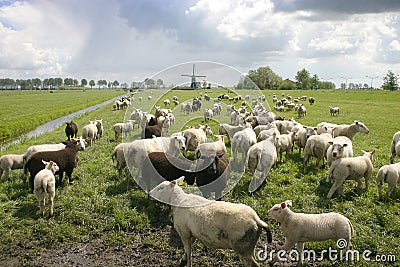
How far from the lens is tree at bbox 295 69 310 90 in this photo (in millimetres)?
108438

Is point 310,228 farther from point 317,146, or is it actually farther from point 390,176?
A: point 317,146

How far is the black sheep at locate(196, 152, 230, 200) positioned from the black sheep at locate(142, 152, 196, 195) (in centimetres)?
35

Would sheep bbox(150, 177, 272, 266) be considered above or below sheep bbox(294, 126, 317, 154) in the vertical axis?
below

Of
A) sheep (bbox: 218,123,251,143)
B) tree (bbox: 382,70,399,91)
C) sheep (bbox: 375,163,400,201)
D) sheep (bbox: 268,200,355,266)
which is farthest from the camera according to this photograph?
tree (bbox: 382,70,399,91)

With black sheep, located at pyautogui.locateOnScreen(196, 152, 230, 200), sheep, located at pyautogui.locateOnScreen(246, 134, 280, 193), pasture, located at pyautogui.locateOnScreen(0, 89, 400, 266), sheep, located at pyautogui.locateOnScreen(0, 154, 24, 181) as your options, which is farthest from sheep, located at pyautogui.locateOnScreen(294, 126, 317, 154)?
sheep, located at pyautogui.locateOnScreen(0, 154, 24, 181)

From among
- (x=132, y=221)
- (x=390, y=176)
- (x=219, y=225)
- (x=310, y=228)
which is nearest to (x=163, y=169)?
(x=132, y=221)

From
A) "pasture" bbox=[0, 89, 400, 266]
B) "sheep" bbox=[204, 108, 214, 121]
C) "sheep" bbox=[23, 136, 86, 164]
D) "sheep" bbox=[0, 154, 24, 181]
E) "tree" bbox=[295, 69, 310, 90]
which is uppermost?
"tree" bbox=[295, 69, 310, 90]

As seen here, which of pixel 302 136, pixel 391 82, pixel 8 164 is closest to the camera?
pixel 8 164

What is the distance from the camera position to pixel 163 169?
8352 mm

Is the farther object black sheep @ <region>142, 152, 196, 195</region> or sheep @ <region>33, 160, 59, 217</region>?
black sheep @ <region>142, 152, 196, 195</region>

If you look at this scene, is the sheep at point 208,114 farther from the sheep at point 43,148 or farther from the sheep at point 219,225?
the sheep at point 219,225

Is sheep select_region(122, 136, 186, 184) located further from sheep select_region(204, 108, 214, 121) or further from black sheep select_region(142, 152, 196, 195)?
sheep select_region(204, 108, 214, 121)

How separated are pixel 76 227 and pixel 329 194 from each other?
621 cm

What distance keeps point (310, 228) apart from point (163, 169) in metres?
4.17
